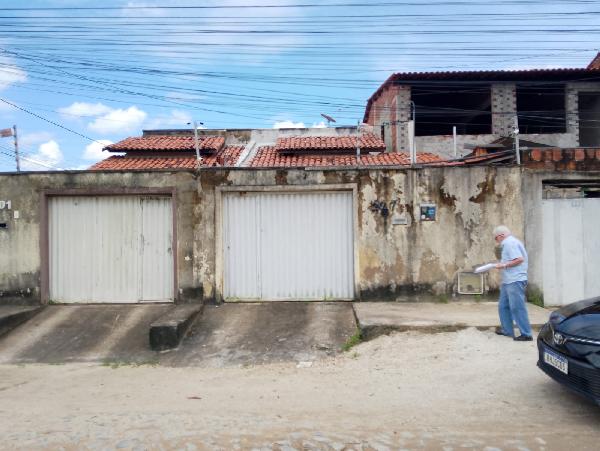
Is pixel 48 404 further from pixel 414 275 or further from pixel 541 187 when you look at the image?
pixel 541 187

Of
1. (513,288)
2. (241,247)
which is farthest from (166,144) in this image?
(513,288)

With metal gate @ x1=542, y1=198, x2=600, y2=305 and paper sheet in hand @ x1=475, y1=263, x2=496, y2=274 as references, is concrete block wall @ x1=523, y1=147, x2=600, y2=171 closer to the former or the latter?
metal gate @ x1=542, y1=198, x2=600, y2=305

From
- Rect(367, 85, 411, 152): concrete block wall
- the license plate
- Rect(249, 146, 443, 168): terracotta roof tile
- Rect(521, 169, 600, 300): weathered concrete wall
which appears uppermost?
Rect(367, 85, 411, 152): concrete block wall

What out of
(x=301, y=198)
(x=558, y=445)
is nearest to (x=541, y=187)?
(x=301, y=198)

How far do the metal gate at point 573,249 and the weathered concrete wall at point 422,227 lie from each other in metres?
0.65

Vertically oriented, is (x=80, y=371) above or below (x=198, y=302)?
below

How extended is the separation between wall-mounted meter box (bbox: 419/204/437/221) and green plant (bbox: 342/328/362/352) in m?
2.55

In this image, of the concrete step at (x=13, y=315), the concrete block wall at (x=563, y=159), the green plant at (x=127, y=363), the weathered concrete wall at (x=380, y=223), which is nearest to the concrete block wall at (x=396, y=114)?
the concrete block wall at (x=563, y=159)

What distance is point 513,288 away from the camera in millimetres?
6539

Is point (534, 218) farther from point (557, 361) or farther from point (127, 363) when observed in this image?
point (127, 363)

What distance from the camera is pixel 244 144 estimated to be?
19.2 meters

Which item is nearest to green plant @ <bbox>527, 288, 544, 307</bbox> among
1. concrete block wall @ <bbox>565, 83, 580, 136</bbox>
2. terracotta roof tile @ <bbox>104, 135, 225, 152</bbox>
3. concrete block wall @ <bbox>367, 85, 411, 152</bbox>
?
concrete block wall @ <bbox>367, 85, 411, 152</bbox>

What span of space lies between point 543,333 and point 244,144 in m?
15.5

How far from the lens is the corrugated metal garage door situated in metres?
9.04
